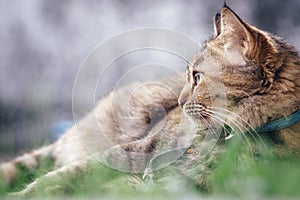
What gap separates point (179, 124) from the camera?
2760 millimetres

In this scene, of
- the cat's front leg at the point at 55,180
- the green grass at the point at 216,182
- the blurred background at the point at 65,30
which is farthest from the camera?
the blurred background at the point at 65,30

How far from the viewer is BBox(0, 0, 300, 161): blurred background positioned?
266cm

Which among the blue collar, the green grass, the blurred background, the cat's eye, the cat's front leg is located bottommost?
the green grass

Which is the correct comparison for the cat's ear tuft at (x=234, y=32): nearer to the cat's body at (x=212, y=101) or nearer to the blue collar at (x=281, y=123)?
the cat's body at (x=212, y=101)

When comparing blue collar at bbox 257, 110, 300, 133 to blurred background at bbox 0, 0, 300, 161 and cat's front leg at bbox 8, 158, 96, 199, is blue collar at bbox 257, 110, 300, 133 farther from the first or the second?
cat's front leg at bbox 8, 158, 96, 199

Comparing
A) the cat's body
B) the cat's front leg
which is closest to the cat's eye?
the cat's body

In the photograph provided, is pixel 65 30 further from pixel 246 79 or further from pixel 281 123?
pixel 281 123

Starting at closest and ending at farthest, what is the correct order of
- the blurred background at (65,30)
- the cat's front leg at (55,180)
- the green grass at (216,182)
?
the green grass at (216,182) < the cat's front leg at (55,180) < the blurred background at (65,30)

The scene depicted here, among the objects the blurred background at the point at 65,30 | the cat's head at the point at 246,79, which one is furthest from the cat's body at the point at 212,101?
the blurred background at the point at 65,30

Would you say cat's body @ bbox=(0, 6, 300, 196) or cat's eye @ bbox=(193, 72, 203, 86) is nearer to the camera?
cat's body @ bbox=(0, 6, 300, 196)

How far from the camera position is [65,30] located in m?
2.79

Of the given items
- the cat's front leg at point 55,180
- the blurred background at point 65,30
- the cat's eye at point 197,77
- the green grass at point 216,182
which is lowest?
the green grass at point 216,182

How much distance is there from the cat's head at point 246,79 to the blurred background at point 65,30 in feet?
0.41

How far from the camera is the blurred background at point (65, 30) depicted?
2664 mm
